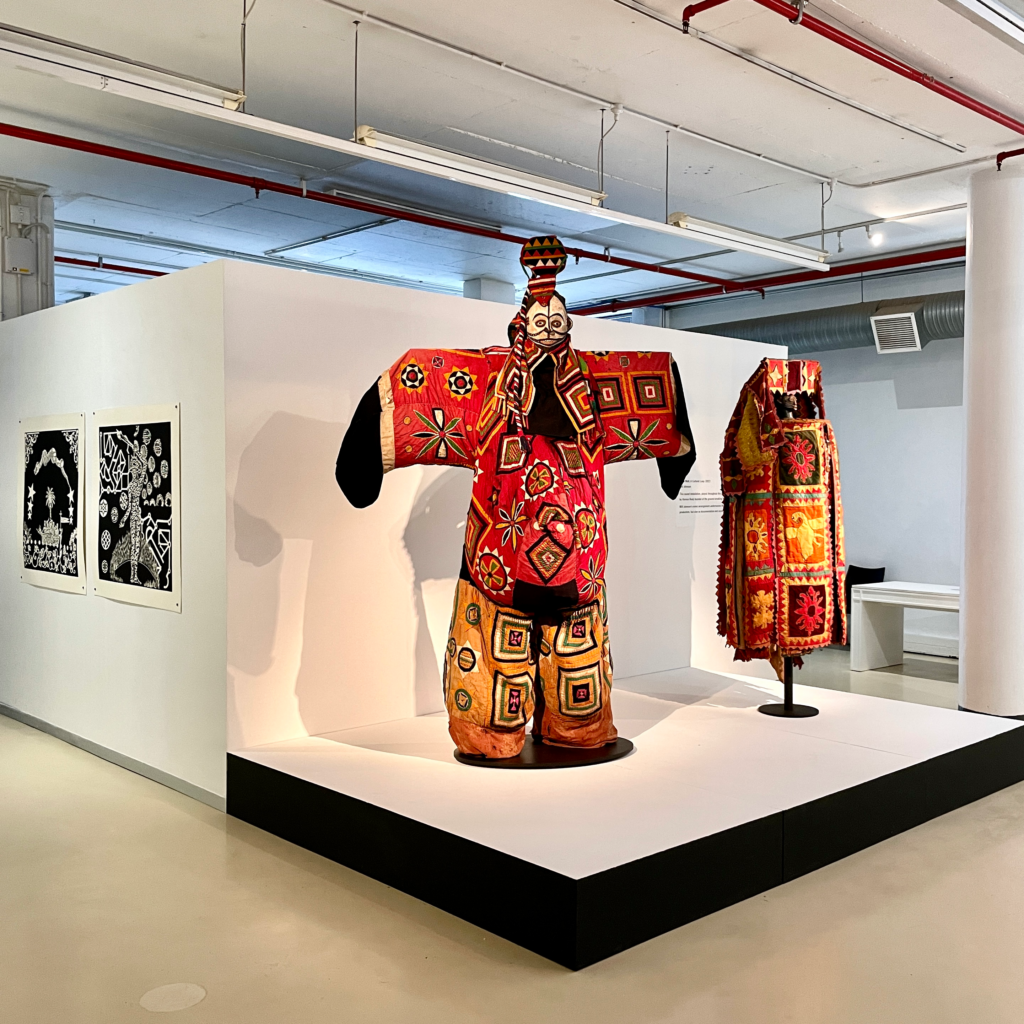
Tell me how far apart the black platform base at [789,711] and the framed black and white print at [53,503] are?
310cm

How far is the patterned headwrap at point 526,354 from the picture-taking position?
12.0 feet

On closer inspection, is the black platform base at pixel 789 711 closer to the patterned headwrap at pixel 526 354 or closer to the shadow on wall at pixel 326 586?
the shadow on wall at pixel 326 586

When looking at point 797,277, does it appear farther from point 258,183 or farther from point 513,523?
point 513,523

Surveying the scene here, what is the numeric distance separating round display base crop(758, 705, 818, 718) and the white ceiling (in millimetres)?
2838

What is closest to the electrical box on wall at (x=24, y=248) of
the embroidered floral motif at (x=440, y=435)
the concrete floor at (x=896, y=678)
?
the embroidered floral motif at (x=440, y=435)

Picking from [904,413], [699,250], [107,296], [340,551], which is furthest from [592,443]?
[904,413]

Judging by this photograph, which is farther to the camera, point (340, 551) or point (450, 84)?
point (450, 84)

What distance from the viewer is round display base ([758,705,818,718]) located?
15.2ft

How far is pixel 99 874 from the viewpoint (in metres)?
3.44

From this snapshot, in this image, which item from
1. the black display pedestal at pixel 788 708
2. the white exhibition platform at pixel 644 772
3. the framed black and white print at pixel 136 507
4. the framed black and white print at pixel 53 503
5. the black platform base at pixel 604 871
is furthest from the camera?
the framed black and white print at pixel 53 503

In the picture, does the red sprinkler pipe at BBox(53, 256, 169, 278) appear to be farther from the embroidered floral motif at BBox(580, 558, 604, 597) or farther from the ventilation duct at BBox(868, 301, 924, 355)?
the embroidered floral motif at BBox(580, 558, 604, 597)

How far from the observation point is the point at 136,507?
15.0 feet

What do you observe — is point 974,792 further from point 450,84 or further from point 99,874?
point 450,84

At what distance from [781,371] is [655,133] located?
6.16ft
